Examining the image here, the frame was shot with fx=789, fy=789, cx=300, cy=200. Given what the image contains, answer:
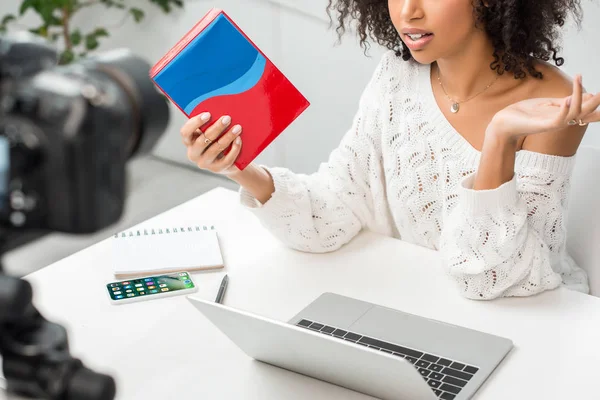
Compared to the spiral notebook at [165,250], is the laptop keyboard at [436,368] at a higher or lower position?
higher

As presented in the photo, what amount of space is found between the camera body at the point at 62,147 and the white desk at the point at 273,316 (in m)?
0.56

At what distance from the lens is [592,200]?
156 centimetres

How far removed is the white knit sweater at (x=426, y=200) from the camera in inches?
52.9

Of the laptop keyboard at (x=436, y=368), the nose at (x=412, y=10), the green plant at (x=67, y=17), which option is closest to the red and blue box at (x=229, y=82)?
the nose at (x=412, y=10)

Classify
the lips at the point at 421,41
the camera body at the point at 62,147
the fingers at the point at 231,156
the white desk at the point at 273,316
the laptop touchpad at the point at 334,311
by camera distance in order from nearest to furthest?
the camera body at the point at 62,147 → the white desk at the point at 273,316 → the laptop touchpad at the point at 334,311 → the fingers at the point at 231,156 → the lips at the point at 421,41

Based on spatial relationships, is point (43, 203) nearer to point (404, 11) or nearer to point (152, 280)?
point (152, 280)

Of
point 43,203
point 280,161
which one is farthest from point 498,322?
point 280,161

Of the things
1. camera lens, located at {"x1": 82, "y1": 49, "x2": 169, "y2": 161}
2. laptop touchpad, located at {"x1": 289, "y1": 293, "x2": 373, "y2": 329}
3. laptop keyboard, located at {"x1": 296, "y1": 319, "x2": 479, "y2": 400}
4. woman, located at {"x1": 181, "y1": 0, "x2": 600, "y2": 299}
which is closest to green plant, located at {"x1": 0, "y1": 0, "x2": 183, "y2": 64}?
woman, located at {"x1": 181, "y1": 0, "x2": 600, "y2": 299}

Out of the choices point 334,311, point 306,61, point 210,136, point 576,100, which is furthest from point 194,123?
point 306,61

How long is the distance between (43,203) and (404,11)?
1.00 m

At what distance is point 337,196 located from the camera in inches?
64.4

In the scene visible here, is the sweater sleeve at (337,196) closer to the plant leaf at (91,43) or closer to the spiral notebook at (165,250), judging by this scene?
the spiral notebook at (165,250)

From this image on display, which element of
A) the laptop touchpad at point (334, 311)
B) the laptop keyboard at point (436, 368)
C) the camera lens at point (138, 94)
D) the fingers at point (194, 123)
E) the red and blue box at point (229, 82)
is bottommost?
the laptop touchpad at point (334, 311)

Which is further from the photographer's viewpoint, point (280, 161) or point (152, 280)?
point (280, 161)
